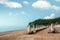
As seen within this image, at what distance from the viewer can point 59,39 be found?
19688 mm

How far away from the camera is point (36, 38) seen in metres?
20.5

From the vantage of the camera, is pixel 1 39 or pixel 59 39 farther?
pixel 1 39

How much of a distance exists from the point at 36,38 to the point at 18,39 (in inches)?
77.8

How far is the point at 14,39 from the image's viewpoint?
2089 cm

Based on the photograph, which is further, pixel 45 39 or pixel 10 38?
pixel 10 38

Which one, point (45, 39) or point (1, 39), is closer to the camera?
point (45, 39)

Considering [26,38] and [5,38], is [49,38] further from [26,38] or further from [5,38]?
[5,38]

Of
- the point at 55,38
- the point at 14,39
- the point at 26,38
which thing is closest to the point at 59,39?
the point at 55,38

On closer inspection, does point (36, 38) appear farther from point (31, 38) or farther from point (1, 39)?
point (1, 39)

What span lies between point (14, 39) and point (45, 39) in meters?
3.54

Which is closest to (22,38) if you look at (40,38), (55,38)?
(40,38)

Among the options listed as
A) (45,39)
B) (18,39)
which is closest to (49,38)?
(45,39)

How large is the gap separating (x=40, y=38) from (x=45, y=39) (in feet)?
2.76

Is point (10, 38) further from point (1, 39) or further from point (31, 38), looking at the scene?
point (31, 38)
